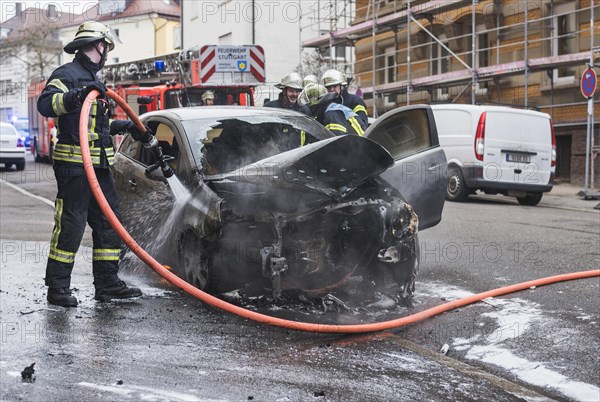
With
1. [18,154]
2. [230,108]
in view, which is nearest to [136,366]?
[230,108]

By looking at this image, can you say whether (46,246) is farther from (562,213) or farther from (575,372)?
(562,213)

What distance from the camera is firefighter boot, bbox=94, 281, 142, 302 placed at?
6074 millimetres

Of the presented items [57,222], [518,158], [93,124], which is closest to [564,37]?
[518,158]

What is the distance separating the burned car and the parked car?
19.9m

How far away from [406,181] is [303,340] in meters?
1.82

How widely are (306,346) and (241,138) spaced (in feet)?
7.54

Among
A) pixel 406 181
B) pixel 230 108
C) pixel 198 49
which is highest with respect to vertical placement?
pixel 198 49

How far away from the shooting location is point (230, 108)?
7.29 meters

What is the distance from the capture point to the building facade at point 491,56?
66.6 ft

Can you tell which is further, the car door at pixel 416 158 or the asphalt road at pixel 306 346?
the car door at pixel 416 158

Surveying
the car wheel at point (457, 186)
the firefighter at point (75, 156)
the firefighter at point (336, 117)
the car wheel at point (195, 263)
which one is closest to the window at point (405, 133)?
the firefighter at point (336, 117)

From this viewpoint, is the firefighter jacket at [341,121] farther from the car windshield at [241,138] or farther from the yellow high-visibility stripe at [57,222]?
the yellow high-visibility stripe at [57,222]

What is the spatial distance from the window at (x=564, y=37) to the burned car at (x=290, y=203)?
15.5 meters

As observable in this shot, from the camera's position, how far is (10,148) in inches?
1009
